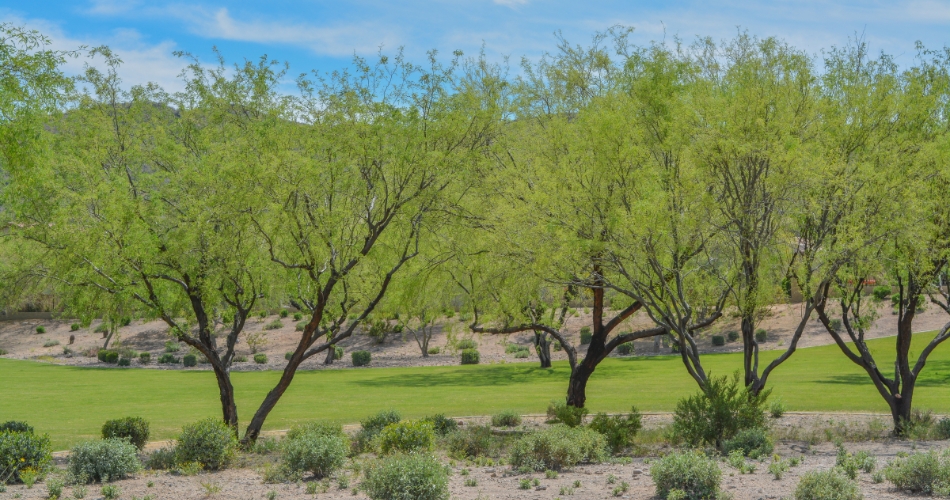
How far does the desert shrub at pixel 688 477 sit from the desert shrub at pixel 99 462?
8.00 meters

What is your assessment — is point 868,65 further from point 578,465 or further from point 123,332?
point 123,332

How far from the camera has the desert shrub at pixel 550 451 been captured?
42.7ft

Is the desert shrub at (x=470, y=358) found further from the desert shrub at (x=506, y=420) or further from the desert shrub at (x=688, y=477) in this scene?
the desert shrub at (x=688, y=477)

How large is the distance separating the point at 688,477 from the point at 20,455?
983 cm

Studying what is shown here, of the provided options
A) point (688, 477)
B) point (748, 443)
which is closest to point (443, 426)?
point (748, 443)

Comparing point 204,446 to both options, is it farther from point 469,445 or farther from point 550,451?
point 550,451

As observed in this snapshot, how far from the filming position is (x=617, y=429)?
51.6ft

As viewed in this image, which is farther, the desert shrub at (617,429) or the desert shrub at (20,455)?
the desert shrub at (617,429)

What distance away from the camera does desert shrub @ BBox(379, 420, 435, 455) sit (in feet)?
44.9

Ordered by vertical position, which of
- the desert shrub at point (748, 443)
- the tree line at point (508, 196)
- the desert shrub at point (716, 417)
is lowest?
the desert shrub at point (748, 443)

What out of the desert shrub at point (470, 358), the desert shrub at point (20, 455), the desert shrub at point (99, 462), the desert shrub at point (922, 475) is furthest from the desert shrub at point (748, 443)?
the desert shrub at point (470, 358)

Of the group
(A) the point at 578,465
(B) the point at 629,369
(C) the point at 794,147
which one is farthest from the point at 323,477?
(B) the point at 629,369

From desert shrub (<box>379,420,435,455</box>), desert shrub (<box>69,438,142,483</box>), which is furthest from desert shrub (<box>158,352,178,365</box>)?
desert shrub (<box>379,420,435,455</box>)

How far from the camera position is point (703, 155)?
15.3 metres
